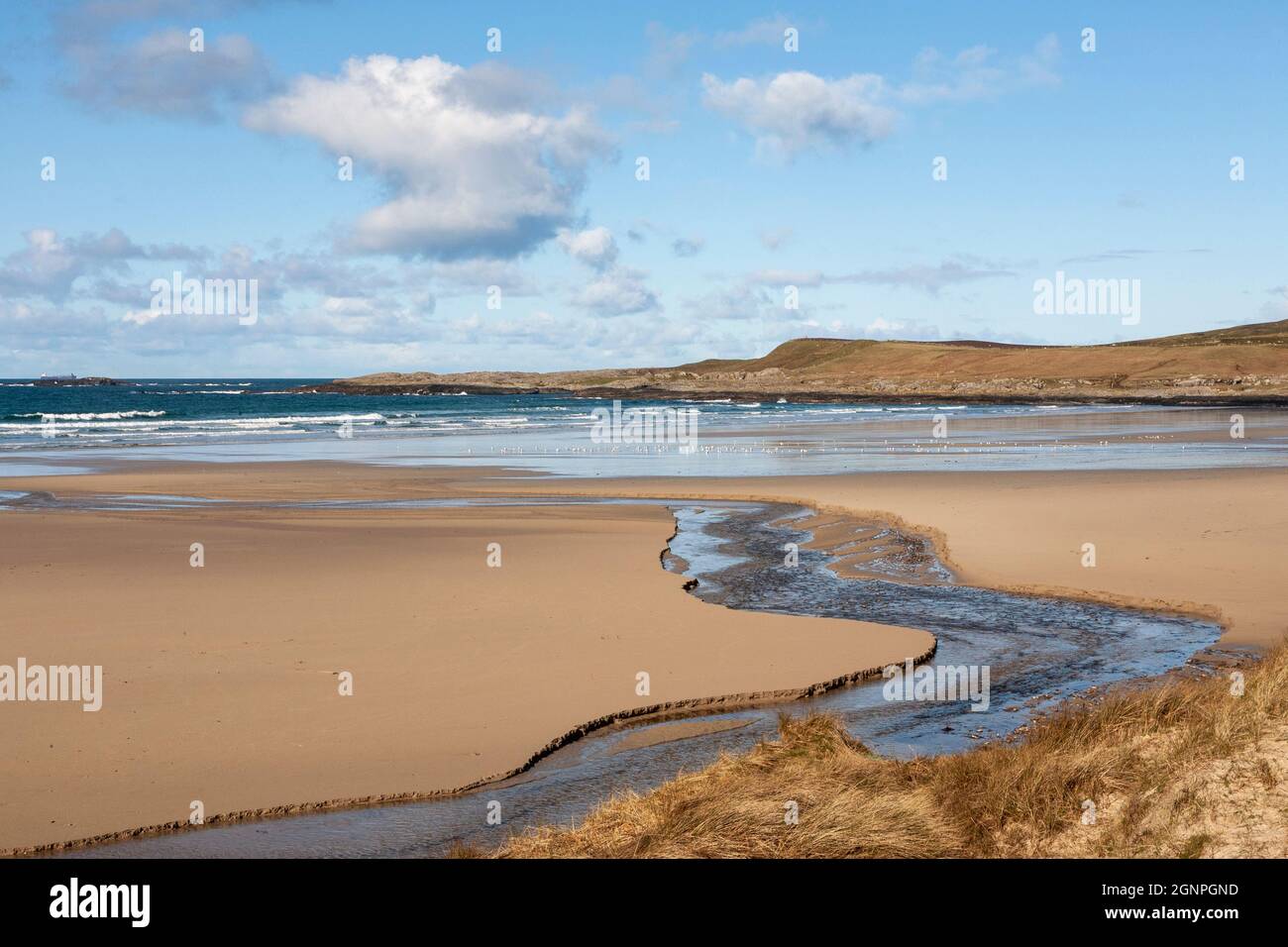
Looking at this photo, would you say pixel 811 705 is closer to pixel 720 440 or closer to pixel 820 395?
pixel 720 440

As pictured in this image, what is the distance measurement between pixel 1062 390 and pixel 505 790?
103427 mm

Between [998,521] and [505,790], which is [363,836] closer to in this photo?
[505,790]

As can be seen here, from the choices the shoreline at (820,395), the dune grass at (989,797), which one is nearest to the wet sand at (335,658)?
the dune grass at (989,797)

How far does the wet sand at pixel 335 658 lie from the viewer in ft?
25.2

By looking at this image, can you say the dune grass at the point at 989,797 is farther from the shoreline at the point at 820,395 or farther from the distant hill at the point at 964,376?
the distant hill at the point at 964,376

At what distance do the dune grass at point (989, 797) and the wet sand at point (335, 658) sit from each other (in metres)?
2.10

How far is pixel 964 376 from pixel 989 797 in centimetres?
12546

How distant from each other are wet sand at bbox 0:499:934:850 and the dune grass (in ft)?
6.89

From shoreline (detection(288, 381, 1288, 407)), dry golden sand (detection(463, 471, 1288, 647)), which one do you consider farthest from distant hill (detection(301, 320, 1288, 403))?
dry golden sand (detection(463, 471, 1288, 647))

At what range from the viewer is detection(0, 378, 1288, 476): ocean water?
3447cm

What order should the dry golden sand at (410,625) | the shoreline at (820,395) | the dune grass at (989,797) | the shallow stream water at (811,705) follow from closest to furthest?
the dune grass at (989,797) < the shallow stream water at (811,705) < the dry golden sand at (410,625) < the shoreline at (820,395)

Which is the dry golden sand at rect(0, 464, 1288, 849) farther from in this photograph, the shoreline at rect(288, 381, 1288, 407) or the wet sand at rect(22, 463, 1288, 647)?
the shoreline at rect(288, 381, 1288, 407)

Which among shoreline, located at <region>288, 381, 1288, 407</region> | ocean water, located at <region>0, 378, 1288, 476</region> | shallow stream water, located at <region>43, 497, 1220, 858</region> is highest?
shoreline, located at <region>288, 381, 1288, 407</region>
